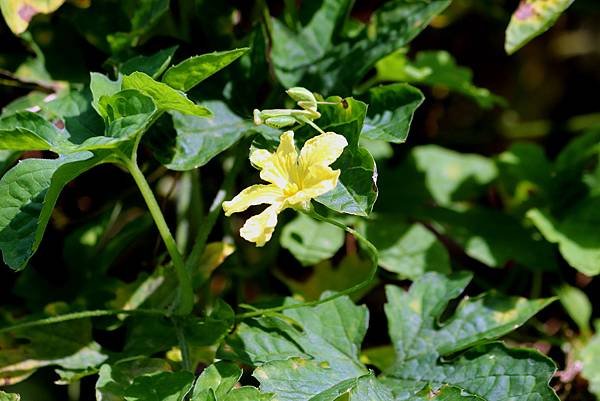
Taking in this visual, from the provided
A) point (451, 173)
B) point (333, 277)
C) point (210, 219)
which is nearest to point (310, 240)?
point (333, 277)

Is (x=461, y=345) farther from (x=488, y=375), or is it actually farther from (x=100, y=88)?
(x=100, y=88)

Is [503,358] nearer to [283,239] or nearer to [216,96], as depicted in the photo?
[283,239]

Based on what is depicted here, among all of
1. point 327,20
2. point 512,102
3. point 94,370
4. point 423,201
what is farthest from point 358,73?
point 512,102

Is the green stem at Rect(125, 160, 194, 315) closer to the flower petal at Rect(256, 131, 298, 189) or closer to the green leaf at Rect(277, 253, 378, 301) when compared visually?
the flower petal at Rect(256, 131, 298, 189)

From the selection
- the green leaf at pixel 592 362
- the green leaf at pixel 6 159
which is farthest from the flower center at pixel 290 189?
the green leaf at pixel 592 362

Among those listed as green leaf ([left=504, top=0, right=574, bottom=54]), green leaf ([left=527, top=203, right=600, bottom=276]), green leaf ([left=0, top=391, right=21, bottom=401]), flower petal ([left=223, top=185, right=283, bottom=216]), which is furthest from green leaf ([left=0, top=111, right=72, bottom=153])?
green leaf ([left=527, top=203, right=600, bottom=276])

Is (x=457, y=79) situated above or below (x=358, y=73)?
below

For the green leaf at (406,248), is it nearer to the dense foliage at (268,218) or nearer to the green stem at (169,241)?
the dense foliage at (268,218)
